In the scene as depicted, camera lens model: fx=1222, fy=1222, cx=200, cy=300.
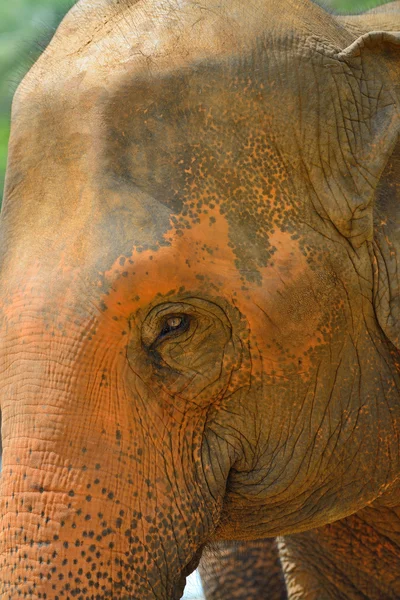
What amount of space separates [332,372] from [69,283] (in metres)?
0.53

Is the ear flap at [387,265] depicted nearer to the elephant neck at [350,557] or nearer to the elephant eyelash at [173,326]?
the elephant eyelash at [173,326]

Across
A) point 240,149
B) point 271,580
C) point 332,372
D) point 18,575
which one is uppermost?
point 240,149

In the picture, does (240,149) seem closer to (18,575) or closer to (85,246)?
(85,246)

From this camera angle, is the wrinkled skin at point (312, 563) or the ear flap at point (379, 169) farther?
the wrinkled skin at point (312, 563)

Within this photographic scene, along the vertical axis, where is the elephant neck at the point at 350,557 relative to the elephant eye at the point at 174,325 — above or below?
below

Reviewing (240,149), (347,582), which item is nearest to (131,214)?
(240,149)

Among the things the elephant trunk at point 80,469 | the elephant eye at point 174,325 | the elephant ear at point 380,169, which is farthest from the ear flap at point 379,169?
the elephant trunk at point 80,469

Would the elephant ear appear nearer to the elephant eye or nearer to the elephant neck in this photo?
the elephant eye

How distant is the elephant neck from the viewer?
9.57 ft

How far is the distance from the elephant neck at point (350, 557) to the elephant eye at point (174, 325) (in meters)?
0.89

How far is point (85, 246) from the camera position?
206 cm

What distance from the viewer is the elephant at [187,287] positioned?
2.03m

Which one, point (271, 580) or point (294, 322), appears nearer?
point (294, 322)

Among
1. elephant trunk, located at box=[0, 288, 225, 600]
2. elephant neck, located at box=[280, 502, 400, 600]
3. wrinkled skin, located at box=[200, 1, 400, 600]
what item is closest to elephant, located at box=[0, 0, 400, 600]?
elephant trunk, located at box=[0, 288, 225, 600]
